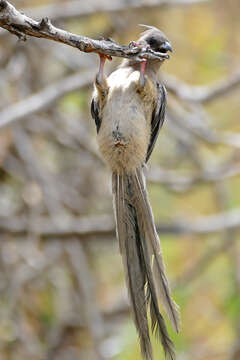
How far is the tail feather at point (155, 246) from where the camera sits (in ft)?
13.8

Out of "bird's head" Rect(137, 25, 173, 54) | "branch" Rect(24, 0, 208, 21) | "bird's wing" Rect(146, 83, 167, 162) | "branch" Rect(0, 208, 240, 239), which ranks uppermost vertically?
"branch" Rect(24, 0, 208, 21)

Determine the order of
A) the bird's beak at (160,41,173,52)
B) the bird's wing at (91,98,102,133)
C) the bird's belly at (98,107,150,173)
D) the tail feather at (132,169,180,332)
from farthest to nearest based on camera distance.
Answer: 1. the bird's beak at (160,41,173,52)
2. the bird's wing at (91,98,102,133)
3. the bird's belly at (98,107,150,173)
4. the tail feather at (132,169,180,332)

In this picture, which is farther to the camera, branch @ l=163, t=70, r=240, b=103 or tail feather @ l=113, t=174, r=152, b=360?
branch @ l=163, t=70, r=240, b=103

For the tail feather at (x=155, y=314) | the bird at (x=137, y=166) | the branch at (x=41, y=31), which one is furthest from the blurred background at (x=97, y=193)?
the branch at (x=41, y=31)

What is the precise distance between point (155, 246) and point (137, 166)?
2.02 ft

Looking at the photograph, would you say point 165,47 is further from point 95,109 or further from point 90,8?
point 90,8

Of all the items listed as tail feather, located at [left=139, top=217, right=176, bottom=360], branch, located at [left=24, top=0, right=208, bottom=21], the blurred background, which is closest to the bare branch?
the blurred background

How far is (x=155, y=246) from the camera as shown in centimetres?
452

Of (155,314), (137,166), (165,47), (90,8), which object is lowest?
(155,314)

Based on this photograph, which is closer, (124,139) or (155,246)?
(155,246)

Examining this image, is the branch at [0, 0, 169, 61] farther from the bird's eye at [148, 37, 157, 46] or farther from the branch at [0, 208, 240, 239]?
the branch at [0, 208, 240, 239]

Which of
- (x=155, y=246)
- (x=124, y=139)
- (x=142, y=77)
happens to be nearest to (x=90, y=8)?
(x=142, y=77)

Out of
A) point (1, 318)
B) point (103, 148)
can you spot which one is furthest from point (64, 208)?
point (103, 148)

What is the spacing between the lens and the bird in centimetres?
433
